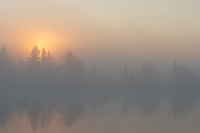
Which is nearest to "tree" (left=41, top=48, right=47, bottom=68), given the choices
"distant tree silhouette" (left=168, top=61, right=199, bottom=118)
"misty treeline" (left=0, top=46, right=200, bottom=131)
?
"misty treeline" (left=0, top=46, right=200, bottom=131)

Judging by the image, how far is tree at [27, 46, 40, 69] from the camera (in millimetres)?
67219

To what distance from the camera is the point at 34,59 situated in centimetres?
6812

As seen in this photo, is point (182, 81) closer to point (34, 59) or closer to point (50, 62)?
point (50, 62)

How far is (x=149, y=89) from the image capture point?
91188 millimetres

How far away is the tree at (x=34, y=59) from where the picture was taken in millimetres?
67219

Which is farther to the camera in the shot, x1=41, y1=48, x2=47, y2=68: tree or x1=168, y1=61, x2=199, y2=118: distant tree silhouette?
x1=168, y1=61, x2=199, y2=118: distant tree silhouette

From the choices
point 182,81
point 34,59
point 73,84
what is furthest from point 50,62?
point 182,81

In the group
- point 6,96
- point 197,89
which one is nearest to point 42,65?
point 6,96

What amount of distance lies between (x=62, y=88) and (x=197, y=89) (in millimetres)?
68306

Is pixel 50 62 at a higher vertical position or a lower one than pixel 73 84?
higher

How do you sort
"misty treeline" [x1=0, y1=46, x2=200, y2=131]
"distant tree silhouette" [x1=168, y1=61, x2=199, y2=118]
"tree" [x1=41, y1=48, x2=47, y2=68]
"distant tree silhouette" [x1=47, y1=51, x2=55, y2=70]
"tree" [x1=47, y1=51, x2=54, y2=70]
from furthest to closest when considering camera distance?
1. "distant tree silhouette" [x1=168, y1=61, x2=199, y2=118]
2. "tree" [x1=41, y1=48, x2=47, y2=68]
3. "tree" [x1=47, y1=51, x2=54, y2=70]
4. "distant tree silhouette" [x1=47, y1=51, x2=55, y2=70]
5. "misty treeline" [x1=0, y1=46, x2=200, y2=131]

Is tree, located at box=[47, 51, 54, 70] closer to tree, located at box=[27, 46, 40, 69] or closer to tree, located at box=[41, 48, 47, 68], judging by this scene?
tree, located at box=[41, 48, 47, 68]

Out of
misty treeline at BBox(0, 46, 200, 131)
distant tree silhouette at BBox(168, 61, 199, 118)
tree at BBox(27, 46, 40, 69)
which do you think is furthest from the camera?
distant tree silhouette at BBox(168, 61, 199, 118)

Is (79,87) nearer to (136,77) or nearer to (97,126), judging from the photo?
(136,77)
